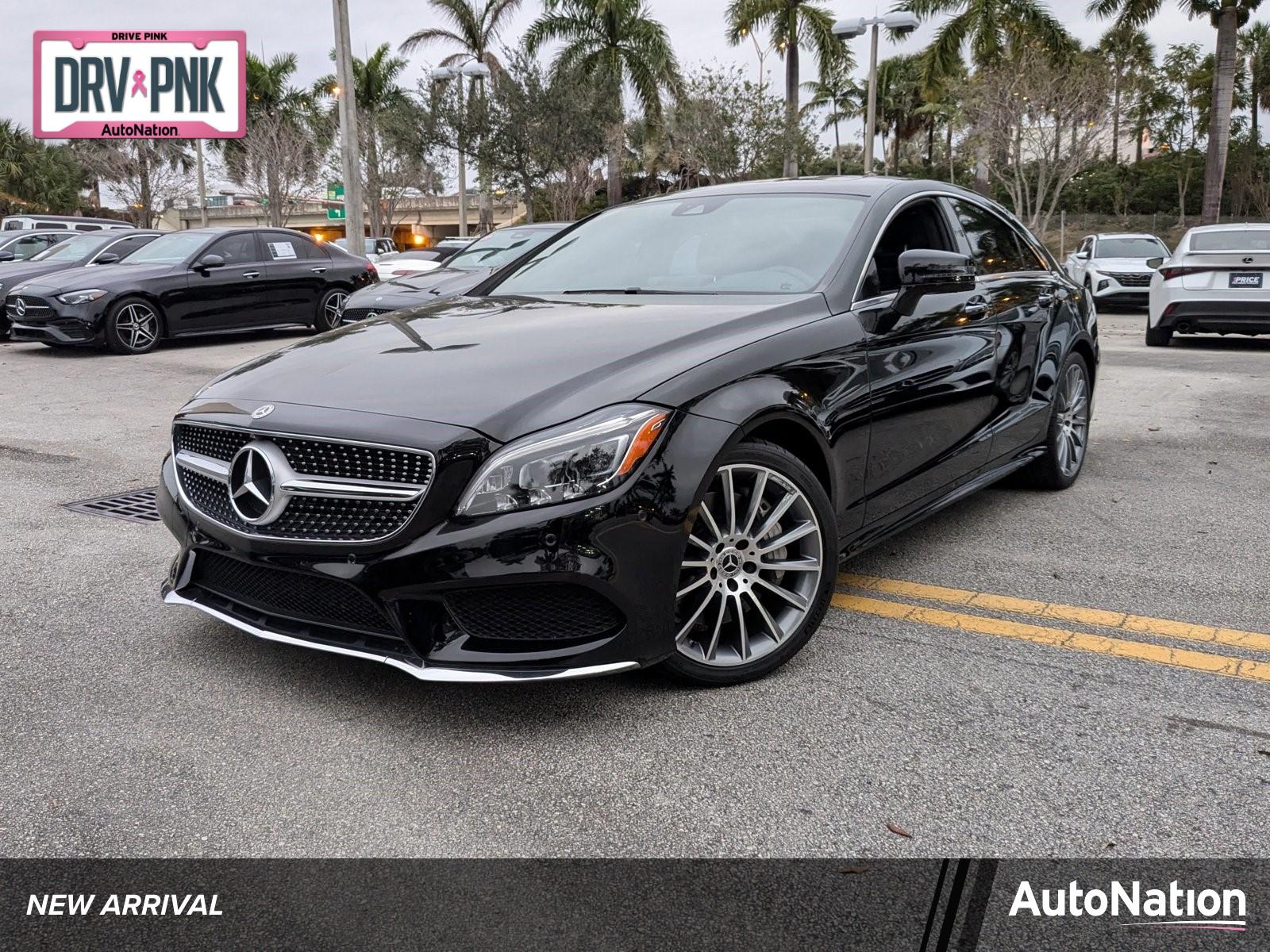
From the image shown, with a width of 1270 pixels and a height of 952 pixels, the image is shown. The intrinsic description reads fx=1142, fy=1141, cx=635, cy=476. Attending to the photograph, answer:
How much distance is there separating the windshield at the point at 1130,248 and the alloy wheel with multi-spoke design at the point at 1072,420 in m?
16.0

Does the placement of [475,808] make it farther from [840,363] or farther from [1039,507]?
[1039,507]

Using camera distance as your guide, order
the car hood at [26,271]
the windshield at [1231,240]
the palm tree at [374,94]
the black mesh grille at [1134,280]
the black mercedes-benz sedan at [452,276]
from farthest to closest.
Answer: the palm tree at [374,94], the black mesh grille at [1134,280], the car hood at [26,271], the windshield at [1231,240], the black mercedes-benz sedan at [452,276]

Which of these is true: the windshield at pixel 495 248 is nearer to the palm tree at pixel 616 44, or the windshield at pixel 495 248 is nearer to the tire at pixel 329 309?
the tire at pixel 329 309

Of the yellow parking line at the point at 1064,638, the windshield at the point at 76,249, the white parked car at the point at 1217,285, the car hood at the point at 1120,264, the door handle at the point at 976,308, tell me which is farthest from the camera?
the car hood at the point at 1120,264

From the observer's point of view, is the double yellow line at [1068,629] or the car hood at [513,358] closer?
the car hood at [513,358]

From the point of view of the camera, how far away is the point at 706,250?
14.0ft

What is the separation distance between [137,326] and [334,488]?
35.7 feet

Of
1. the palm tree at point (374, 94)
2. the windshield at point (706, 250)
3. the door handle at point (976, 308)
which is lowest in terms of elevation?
the door handle at point (976, 308)

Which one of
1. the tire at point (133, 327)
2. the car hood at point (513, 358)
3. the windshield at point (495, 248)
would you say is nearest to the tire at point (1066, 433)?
the car hood at point (513, 358)

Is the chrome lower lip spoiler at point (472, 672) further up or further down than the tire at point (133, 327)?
further down

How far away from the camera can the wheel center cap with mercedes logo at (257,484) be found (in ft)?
9.88

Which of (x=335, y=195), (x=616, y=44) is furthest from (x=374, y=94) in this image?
(x=616, y=44)

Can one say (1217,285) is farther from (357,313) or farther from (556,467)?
(556,467)

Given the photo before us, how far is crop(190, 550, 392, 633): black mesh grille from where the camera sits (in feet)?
9.64
